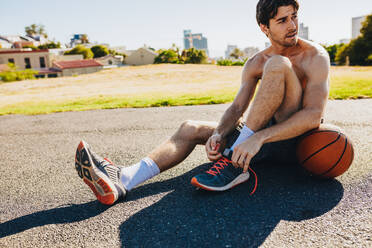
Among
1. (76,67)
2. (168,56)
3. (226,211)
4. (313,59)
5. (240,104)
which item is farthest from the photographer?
(76,67)

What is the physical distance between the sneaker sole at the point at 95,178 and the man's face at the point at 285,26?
1.75m

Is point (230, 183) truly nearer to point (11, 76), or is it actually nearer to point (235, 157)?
point (235, 157)

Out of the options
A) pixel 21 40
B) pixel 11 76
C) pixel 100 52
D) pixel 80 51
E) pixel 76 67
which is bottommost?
pixel 11 76

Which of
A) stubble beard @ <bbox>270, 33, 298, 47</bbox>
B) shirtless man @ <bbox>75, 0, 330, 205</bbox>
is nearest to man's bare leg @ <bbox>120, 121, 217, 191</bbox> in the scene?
shirtless man @ <bbox>75, 0, 330, 205</bbox>

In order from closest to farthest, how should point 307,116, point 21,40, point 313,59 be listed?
point 307,116 < point 313,59 < point 21,40

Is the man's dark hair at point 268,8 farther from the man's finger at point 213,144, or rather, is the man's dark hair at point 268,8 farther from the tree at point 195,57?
the tree at point 195,57

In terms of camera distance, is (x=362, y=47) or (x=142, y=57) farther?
(x=142, y=57)

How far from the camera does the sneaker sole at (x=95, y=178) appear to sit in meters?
1.97

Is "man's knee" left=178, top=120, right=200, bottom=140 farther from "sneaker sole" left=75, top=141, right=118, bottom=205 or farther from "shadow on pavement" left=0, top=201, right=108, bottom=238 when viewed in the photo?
"shadow on pavement" left=0, top=201, right=108, bottom=238

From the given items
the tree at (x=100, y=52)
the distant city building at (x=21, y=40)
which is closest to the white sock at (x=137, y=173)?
the tree at (x=100, y=52)

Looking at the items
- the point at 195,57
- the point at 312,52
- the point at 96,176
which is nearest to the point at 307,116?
the point at 312,52

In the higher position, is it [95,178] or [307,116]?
[307,116]

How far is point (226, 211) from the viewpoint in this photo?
1.87m

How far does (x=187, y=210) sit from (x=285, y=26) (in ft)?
5.28
